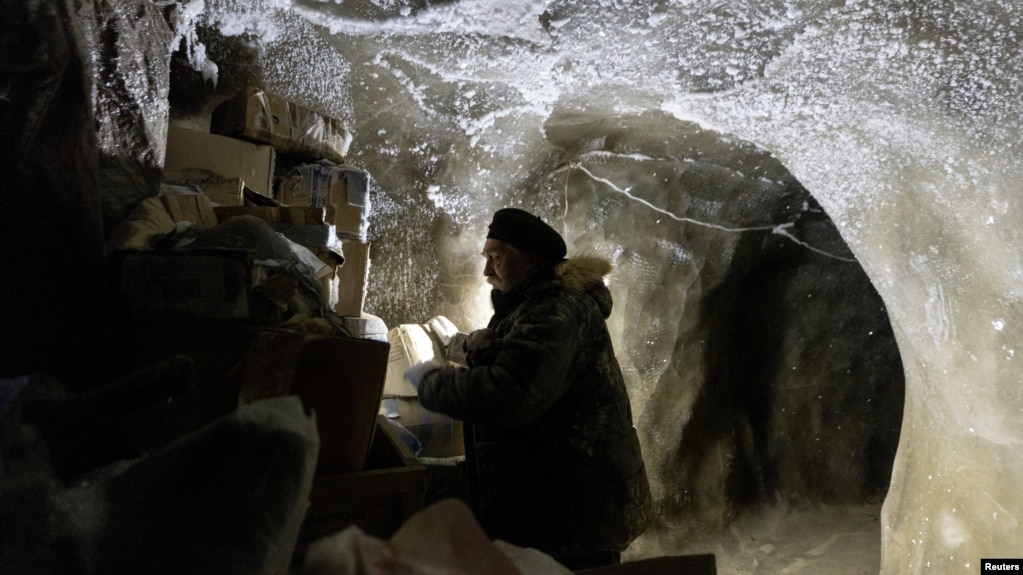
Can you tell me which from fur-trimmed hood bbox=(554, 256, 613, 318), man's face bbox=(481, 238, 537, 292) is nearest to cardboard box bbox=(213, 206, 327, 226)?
man's face bbox=(481, 238, 537, 292)

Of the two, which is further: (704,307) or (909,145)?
(704,307)

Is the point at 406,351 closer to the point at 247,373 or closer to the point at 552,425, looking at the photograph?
the point at 552,425

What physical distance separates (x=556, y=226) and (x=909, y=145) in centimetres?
258

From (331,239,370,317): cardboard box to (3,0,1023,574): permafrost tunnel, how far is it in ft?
2.96

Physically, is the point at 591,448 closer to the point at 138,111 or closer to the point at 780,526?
the point at 138,111

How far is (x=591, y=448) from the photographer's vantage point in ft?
6.23

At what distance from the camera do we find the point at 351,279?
10.2ft

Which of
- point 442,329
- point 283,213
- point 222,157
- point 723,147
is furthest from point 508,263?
point 723,147

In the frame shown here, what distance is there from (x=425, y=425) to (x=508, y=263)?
145 cm

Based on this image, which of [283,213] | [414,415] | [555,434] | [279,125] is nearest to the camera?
[555,434]

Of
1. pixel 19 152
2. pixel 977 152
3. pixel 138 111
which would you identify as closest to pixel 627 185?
pixel 977 152

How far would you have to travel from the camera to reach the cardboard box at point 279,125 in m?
2.80

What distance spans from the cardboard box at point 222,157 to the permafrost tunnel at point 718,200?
18.8 inches

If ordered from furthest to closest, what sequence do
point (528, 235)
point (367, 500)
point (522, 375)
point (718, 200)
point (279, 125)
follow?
1. point (718, 200)
2. point (279, 125)
3. point (528, 235)
4. point (522, 375)
5. point (367, 500)
